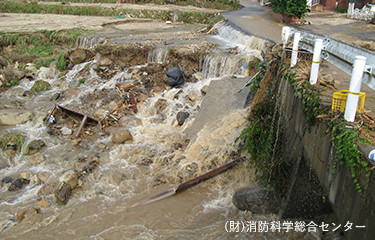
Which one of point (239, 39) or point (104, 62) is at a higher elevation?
point (239, 39)

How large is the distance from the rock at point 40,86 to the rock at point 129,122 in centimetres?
479

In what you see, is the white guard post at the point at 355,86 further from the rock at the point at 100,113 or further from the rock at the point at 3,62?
the rock at the point at 3,62

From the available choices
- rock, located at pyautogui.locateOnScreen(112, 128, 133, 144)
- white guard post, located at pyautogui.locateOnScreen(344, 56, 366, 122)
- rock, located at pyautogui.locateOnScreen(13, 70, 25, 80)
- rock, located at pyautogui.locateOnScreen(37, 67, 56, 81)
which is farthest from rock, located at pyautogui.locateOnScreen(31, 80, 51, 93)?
white guard post, located at pyautogui.locateOnScreen(344, 56, 366, 122)

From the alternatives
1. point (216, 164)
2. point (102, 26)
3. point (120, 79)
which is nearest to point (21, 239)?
point (216, 164)

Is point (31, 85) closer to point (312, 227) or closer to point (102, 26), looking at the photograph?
point (102, 26)

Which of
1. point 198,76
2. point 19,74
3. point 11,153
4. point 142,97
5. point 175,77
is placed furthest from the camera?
point 19,74

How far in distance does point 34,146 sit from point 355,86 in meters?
8.35

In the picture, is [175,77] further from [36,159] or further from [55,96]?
[36,159]

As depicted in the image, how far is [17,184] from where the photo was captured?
304 inches

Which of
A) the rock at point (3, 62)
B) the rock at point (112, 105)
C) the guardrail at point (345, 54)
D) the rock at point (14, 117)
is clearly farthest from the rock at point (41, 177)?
the rock at point (3, 62)

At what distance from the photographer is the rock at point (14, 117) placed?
34.4 feet

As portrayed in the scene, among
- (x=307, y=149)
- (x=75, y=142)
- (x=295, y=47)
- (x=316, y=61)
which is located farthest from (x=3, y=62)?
(x=307, y=149)

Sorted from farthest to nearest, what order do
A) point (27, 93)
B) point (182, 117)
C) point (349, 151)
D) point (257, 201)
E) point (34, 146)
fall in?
point (27, 93) < point (182, 117) < point (34, 146) < point (257, 201) < point (349, 151)

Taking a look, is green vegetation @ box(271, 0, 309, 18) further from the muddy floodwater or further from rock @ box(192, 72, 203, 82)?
rock @ box(192, 72, 203, 82)
